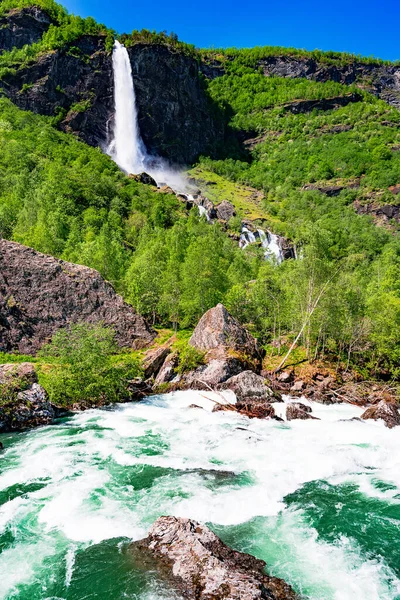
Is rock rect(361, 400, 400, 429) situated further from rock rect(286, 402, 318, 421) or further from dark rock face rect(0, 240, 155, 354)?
dark rock face rect(0, 240, 155, 354)

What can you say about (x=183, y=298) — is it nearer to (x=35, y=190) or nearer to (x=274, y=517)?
(x=274, y=517)

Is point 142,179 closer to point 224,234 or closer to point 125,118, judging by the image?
point 224,234

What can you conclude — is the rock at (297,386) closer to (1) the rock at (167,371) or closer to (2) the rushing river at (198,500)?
(2) the rushing river at (198,500)

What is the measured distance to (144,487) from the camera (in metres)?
16.7

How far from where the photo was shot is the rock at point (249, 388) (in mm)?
30952

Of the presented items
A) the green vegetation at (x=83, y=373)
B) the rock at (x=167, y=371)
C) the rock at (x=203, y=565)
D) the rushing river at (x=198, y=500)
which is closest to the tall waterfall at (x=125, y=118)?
the rock at (x=167, y=371)

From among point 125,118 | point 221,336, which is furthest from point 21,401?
point 125,118

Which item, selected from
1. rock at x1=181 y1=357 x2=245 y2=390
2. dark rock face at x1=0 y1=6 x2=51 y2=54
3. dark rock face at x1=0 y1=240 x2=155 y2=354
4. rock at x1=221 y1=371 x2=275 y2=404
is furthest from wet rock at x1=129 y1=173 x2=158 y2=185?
rock at x1=221 y1=371 x2=275 y2=404

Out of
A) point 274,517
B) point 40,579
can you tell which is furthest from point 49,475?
point 274,517

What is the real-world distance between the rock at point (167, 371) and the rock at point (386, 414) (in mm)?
16292

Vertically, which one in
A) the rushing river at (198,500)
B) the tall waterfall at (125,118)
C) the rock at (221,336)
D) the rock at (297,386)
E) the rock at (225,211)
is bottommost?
the rock at (297,386)

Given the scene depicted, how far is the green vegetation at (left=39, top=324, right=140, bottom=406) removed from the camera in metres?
27.8

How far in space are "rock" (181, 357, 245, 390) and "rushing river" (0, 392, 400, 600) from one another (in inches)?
325

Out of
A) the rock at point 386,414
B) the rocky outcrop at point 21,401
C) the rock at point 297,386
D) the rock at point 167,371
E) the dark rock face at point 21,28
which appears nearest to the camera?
the rocky outcrop at point 21,401
